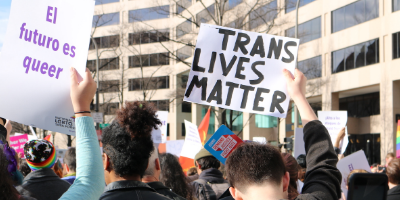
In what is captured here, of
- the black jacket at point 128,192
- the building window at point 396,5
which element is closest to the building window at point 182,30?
the building window at point 396,5

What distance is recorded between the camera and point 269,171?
6.70ft

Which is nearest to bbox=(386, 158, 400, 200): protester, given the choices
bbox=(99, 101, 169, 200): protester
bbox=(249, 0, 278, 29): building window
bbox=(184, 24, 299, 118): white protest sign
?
bbox=(184, 24, 299, 118): white protest sign

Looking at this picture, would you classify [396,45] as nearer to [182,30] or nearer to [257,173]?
[182,30]

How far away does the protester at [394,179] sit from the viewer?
15.8 feet

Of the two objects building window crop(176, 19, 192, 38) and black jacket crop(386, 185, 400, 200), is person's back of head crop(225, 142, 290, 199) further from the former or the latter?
building window crop(176, 19, 192, 38)

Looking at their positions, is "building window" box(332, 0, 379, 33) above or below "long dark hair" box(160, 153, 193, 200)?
above

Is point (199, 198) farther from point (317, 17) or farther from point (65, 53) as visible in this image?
point (317, 17)

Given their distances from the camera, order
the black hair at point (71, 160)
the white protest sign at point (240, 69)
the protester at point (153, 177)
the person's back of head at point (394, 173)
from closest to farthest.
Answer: the protester at point (153, 177)
the white protest sign at point (240, 69)
the person's back of head at point (394, 173)
the black hair at point (71, 160)

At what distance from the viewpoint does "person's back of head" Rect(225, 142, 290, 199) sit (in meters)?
2.01

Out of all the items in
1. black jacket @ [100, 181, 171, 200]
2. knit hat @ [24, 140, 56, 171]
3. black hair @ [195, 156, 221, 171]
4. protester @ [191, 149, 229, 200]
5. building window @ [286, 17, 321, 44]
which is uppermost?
building window @ [286, 17, 321, 44]

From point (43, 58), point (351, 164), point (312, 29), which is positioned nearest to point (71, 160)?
point (43, 58)

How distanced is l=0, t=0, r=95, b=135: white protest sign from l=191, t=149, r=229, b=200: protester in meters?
2.09

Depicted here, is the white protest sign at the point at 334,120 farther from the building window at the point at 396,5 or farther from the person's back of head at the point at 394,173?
the building window at the point at 396,5

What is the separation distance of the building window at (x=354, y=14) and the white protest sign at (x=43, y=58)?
2872cm
